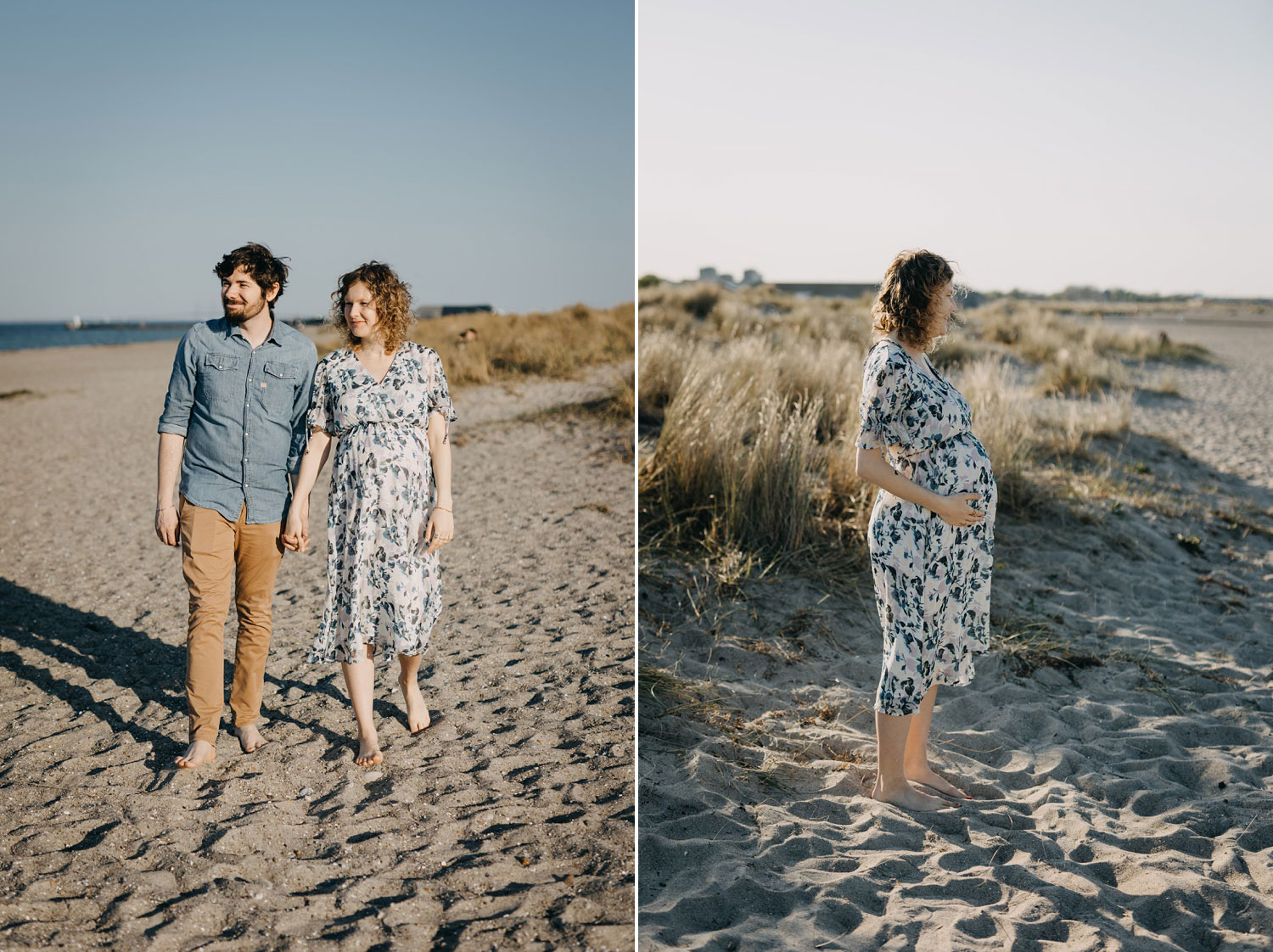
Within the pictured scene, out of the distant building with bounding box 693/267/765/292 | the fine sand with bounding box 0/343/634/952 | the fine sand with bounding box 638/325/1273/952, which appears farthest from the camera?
the distant building with bounding box 693/267/765/292

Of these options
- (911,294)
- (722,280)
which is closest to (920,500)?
(911,294)

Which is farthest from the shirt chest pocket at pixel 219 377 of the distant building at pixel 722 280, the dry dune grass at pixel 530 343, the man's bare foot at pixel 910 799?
the distant building at pixel 722 280

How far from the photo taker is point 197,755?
321 centimetres

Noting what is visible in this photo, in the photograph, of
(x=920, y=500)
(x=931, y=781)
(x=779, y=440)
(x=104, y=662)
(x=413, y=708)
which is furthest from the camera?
(x=779, y=440)

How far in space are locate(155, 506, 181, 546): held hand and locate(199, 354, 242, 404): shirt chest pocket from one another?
15.5 inches

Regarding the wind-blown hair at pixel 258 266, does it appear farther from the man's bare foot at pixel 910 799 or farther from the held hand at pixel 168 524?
the man's bare foot at pixel 910 799

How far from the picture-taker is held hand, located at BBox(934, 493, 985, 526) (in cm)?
280

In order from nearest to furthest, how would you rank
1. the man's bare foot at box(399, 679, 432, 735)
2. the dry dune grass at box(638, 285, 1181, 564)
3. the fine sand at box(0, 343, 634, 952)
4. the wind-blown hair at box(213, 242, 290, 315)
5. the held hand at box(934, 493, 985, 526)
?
1. the fine sand at box(0, 343, 634, 952)
2. the held hand at box(934, 493, 985, 526)
3. the wind-blown hair at box(213, 242, 290, 315)
4. the man's bare foot at box(399, 679, 432, 735)
5. the dry dune grass at box(638, 285, 1181, 564)

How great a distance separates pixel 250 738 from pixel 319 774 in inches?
14.2

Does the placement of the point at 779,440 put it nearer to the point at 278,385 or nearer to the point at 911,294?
the point at 911,294

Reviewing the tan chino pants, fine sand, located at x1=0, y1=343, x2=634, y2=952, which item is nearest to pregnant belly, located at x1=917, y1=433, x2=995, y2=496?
fine sand, located at x1=0, y1=343, x2=634, y2=952

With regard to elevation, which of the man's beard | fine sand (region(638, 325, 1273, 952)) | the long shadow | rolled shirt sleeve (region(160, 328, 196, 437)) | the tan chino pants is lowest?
fine sand (region(638, 325, 1273, 952))

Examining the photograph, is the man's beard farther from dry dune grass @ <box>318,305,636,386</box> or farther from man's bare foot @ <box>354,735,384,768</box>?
dry dune grass @ <box>318,305,636,386</box>

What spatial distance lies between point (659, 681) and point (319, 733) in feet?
4.54
